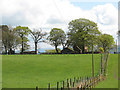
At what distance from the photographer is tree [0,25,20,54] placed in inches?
2729

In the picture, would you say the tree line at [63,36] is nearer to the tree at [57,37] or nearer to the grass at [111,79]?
the tree at [57,37]

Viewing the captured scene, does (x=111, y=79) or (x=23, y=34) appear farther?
(x=23, y=34)

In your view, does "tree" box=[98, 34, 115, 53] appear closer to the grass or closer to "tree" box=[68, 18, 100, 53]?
"tree" box=[68, 18, 100, 53]

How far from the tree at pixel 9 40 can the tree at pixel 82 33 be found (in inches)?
718

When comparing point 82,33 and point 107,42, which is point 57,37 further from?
point 107,42

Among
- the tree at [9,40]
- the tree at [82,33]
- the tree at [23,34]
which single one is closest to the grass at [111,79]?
the tree at [82,33]

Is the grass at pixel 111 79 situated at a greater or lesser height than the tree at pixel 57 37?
lesser

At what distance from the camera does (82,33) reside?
2559 inches

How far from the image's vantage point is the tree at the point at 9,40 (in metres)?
69.3

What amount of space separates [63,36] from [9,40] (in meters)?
19.6

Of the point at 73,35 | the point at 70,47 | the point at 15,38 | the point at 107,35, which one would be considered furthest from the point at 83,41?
the point at 107,35

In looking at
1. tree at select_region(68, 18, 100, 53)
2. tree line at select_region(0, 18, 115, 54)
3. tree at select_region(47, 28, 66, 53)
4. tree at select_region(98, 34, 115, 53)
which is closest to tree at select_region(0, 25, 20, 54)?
tree line at select_region(0, 18, 115, 54)

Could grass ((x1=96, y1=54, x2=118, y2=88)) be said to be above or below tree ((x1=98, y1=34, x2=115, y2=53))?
below

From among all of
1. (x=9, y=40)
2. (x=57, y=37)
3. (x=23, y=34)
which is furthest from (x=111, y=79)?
(x=23, y=34)
